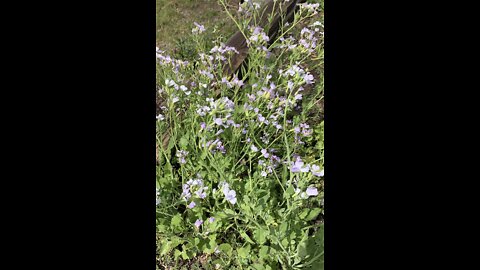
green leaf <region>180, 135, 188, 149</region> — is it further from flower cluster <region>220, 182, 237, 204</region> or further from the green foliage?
flower cluster <region>220, 182, 237, 204</region>

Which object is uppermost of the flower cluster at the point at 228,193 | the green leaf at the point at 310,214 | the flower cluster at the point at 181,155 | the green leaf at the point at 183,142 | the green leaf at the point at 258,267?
the green leaf at the point at 183,142

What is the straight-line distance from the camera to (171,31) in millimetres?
3080

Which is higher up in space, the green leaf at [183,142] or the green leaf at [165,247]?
the green leaf at [183,142]

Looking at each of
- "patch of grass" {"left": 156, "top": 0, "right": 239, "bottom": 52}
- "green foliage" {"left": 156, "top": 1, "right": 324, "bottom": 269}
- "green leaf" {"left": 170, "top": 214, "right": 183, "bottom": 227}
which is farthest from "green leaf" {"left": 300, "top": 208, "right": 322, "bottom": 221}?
"patch of grass" {"left": 156, "top": 0, "right": 239, "bottom": 52}

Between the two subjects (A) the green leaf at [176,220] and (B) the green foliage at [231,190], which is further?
(A) the green leaf at [176,220]

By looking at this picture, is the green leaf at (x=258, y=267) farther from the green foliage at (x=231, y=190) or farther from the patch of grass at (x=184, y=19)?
the patch of grass at (x=184, y=19)

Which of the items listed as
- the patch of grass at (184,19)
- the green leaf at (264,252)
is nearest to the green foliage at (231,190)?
the green leaf at (264,252)

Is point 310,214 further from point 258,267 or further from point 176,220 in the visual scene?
point 176,220

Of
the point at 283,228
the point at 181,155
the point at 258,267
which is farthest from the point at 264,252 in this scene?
the point at 181,155

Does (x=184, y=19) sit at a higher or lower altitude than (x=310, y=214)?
higher
